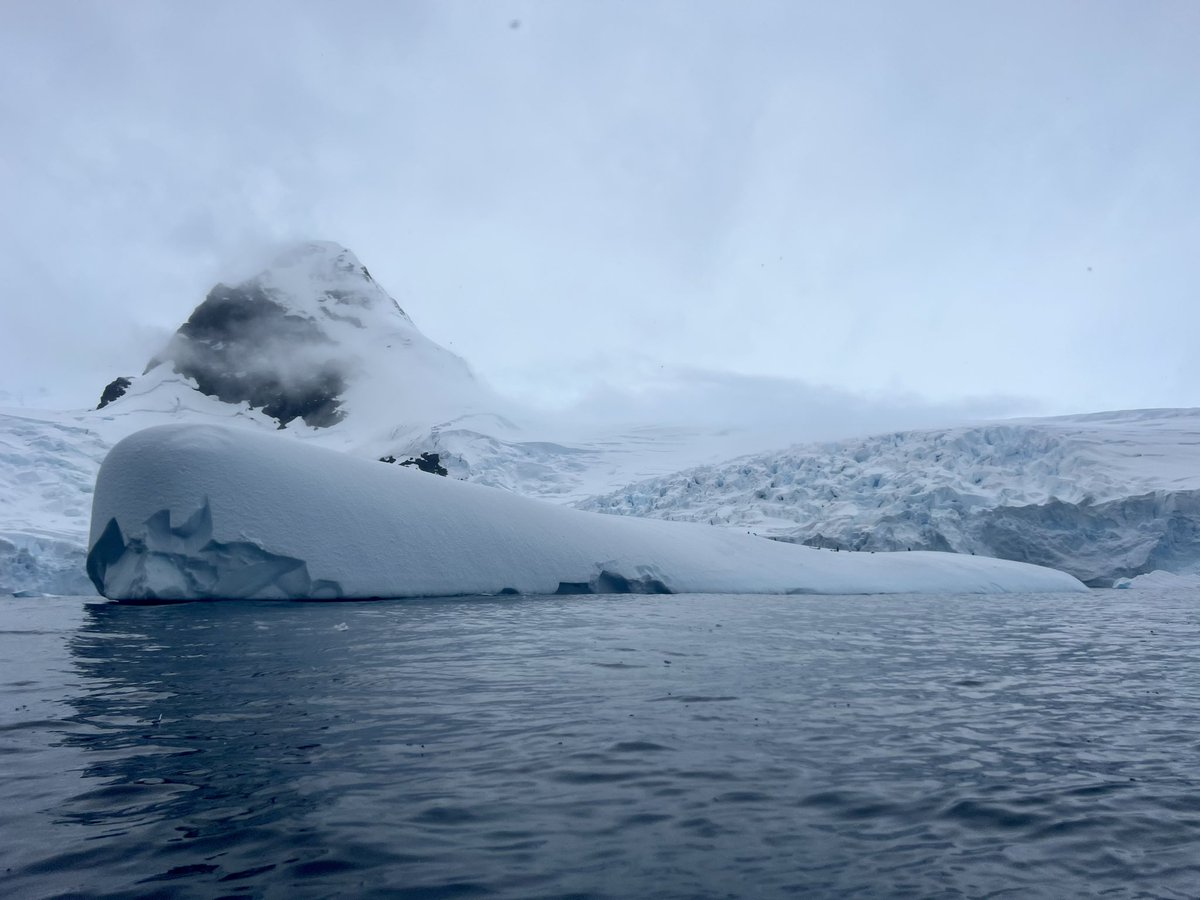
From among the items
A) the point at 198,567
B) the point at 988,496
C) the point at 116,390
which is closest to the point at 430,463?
the point at 988,496

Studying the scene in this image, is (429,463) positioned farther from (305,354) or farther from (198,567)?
(305,354)

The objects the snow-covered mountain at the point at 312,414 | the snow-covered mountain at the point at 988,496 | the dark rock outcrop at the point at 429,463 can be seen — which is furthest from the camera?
the dark rock outcrop at the point at 429,463

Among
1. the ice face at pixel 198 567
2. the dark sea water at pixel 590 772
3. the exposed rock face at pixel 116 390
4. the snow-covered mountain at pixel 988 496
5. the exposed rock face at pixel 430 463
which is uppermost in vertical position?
the exposed rock face at pixel 116 390

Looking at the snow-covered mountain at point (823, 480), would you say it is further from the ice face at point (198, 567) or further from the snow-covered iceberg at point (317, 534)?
the ice face at point (198, 567)

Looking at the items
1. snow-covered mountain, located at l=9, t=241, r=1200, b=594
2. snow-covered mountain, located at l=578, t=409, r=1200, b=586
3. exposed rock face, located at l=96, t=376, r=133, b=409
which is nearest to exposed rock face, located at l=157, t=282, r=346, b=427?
exposed rock face, located at l=96, t=376, r=133, b=409

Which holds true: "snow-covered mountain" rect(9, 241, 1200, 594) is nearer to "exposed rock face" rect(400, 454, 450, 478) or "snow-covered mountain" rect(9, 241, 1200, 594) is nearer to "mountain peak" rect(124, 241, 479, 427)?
"exposed rock face" rect(400, 454, 450, 478)

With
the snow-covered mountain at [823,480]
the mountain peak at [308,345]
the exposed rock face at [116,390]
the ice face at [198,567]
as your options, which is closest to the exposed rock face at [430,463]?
the snow-covered mountain at [823,480]

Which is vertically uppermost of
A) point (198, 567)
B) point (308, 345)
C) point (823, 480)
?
point (308, 345)
